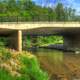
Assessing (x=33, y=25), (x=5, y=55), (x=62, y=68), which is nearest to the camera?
(x=5, y=55)

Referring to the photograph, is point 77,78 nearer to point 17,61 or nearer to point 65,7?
point 17,61

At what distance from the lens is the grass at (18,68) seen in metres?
18.4

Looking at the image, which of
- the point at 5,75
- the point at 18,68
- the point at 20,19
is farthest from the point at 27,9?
the point at 5,75

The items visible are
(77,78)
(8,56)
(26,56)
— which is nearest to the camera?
(8,56)

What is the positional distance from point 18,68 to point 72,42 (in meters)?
54.3

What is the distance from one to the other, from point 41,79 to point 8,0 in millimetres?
87589

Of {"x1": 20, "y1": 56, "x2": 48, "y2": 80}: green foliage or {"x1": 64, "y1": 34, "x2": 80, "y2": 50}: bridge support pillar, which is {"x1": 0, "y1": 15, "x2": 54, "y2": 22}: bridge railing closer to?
{"x1": 64, "y1": 34, "x2": 80, "y2": 50}: bridge support pillar

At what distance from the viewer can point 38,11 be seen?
349ft

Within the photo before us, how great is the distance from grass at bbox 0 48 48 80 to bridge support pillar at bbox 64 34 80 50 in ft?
152

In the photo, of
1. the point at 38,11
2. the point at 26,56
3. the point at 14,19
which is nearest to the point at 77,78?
Result: the point at 26,56

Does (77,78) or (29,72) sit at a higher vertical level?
(29,72)

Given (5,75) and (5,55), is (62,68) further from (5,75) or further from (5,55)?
(5,75)

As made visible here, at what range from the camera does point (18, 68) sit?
68.3ft

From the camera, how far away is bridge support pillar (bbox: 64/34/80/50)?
7118 centimetres
